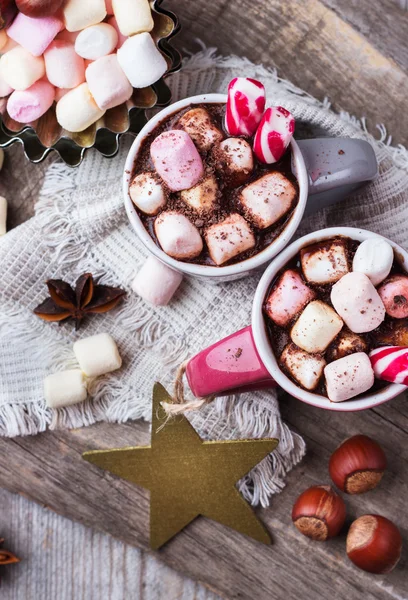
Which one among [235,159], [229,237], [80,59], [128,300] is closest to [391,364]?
[229,237]

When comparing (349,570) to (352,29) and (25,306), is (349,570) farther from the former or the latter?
(352,29)

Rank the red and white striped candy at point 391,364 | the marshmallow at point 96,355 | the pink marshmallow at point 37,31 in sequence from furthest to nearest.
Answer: the marshmallow at point 96,355, the pink marshmallow at point 37,31, the red and white striped candy at point 391,364

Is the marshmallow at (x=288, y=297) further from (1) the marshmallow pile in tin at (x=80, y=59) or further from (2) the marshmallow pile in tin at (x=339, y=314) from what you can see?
(1) the marshmallow pile in tin at (x=80, y=59)

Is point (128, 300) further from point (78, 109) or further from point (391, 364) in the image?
point (391, 364)

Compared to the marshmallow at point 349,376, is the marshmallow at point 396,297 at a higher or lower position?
higher

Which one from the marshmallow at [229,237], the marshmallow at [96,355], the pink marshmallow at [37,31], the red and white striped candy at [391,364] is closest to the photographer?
the red and white striped candy at [391,364]

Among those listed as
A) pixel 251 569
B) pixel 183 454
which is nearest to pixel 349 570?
pixel 251 569

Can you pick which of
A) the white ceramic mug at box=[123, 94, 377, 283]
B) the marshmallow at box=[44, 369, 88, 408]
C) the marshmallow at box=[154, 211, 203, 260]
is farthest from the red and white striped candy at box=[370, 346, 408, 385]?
the marshmallow at box=[44, 369, 88, 408]

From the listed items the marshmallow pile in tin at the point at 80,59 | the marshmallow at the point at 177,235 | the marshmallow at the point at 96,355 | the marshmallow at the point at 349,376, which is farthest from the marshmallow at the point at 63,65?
the marshmallow at the point at 349,376
